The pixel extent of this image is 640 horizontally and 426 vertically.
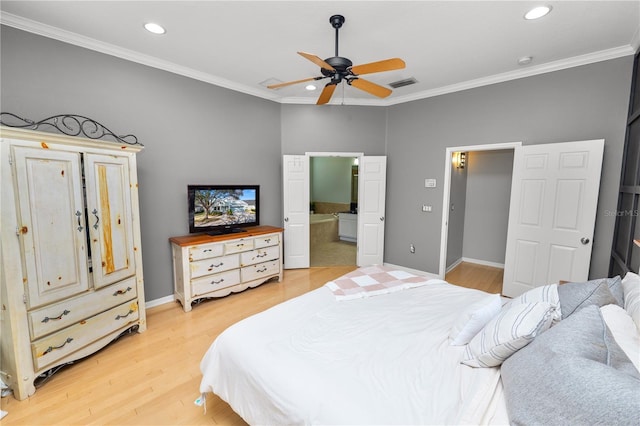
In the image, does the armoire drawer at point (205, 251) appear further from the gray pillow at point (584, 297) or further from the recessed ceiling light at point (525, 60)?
the recessed ceiling light at point (525, 60)

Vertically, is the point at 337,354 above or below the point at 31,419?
above

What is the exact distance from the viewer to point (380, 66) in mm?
2014

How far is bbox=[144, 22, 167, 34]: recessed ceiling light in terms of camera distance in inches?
93.2

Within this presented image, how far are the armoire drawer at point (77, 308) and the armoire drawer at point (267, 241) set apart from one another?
1441 mm

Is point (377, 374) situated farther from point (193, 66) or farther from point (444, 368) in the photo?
point (193, 66)

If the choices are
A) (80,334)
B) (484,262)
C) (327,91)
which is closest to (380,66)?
(327,91)

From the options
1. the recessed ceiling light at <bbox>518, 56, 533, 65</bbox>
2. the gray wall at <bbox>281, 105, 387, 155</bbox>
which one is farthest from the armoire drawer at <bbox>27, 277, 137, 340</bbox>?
the recessed ceiling light at <bbox>518, 56, 533, 65</bbox>

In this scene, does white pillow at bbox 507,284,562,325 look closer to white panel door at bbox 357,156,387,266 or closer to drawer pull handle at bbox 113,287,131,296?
white panel door at bbox 357,156,387,266

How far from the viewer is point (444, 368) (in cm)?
132

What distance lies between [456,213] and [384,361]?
3.98 m

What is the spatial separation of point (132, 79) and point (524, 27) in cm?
383

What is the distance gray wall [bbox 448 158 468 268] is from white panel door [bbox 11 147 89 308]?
439 centimetres

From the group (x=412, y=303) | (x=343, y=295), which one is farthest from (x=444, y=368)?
(x=343, y=295)

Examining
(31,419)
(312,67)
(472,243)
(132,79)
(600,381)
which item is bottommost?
(31,419)
